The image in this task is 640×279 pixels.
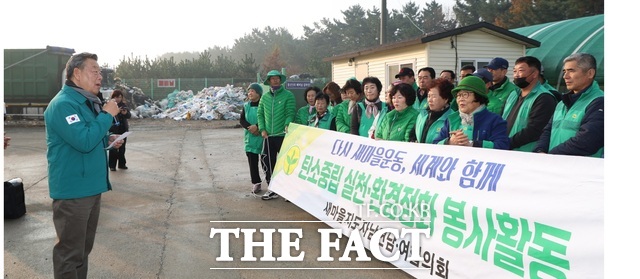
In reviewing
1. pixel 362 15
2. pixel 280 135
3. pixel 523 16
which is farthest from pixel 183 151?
pixel 362 15

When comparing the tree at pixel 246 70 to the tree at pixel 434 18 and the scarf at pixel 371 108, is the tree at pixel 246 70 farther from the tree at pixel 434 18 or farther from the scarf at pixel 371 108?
the scarf at pixel 371 108

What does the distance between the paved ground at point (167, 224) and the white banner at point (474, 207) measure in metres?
0.48

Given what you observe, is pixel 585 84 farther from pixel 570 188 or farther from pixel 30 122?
pixel 30 122

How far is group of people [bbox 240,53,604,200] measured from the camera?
13.0 ft

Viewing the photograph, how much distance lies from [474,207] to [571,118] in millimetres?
1329

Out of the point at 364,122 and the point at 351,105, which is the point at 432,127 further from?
the point at 351,105

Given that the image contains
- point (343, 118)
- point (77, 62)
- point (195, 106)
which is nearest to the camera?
point (77, 62)

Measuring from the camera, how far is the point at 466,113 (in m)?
4.19

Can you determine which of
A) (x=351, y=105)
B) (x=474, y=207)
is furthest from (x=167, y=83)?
(x=474, y=207)

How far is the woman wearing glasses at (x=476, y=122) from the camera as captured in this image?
4.02 meters

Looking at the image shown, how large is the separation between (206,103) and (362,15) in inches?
1528

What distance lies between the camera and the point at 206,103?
26.2 m

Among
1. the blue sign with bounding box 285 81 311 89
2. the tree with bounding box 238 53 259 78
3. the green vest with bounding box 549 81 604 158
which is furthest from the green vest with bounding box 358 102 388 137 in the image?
the tree with bounding box 238 53 259 78

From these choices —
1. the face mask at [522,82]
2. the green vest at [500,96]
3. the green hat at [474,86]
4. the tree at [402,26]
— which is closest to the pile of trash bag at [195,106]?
the green vest at [500,96]
